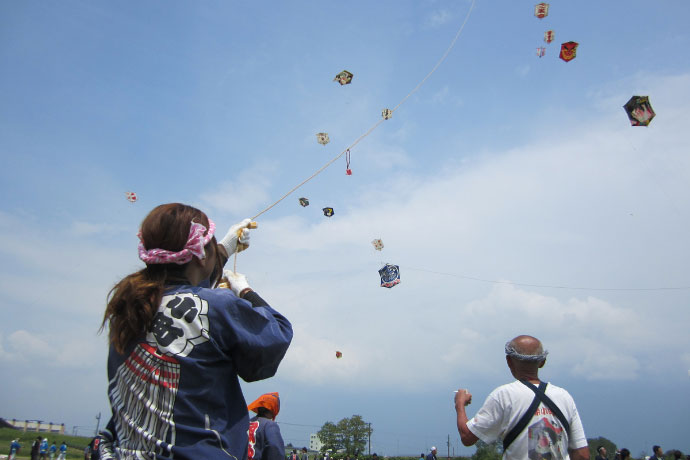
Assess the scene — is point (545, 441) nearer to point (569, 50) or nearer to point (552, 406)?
point (552, 406)

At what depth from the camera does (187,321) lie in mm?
1642

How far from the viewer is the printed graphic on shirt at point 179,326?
161 cm

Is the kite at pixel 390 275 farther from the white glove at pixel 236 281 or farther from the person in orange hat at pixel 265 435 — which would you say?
the white glove at pixel 236 281

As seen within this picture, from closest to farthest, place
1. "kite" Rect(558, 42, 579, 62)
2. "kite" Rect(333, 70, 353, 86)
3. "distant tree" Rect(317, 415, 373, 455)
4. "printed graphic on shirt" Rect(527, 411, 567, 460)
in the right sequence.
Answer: "printed graphic on shirt" Rect(527, 411, 567, 460) → "kite" Rect(558, 42, 579, 62) → "kite" Rect(333, 70, 353, 86) → "distant tree" Rect(317, 415, 373, 455)

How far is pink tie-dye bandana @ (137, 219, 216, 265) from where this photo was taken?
1.75m

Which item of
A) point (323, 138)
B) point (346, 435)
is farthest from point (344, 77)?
point (346, 435)

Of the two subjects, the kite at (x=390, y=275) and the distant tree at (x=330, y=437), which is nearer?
the kite at (x=390, y=275)

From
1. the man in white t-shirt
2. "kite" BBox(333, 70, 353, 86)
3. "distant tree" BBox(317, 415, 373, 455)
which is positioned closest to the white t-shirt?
the man in white t-shirt

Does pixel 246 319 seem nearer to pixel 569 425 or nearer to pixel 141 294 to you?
pixel 141 294

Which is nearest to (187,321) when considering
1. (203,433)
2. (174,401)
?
(174,401)

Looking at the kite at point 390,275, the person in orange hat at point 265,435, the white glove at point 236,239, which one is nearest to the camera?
the white glove at point 236,239

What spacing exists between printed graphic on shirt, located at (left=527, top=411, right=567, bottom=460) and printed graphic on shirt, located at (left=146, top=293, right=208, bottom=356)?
2215 mm

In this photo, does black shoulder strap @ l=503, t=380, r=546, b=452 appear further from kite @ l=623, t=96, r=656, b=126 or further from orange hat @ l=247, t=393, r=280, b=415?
kite @ l=623, t=96, r=656, b=126

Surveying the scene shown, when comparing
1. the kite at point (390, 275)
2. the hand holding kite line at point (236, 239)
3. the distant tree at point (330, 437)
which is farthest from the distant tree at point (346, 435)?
the hand holding kite line at point (236, 239)
